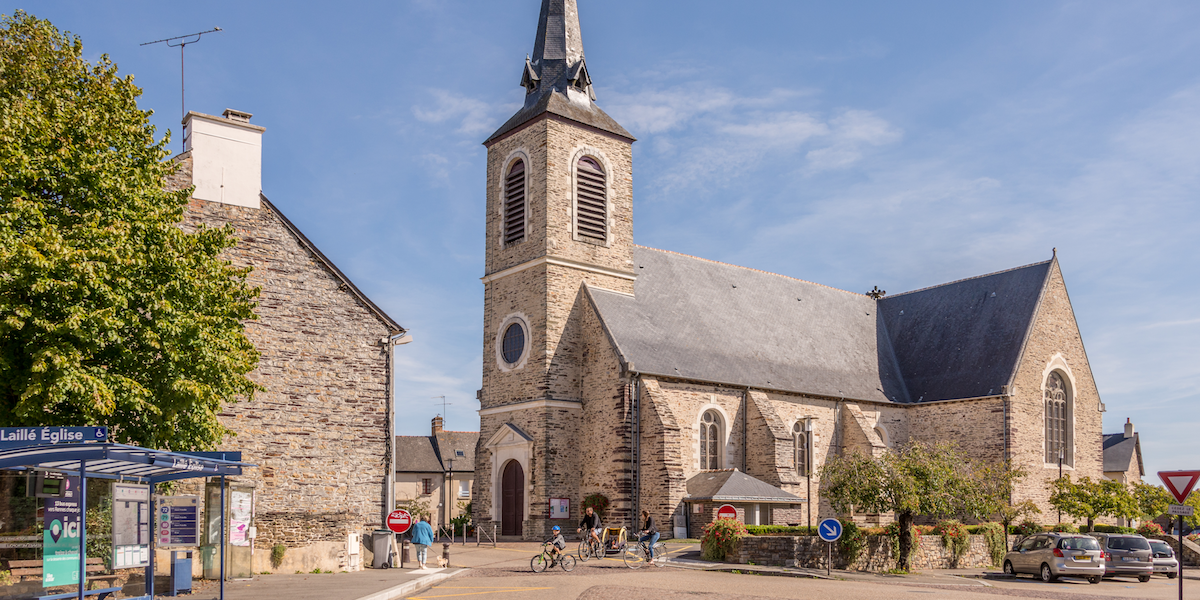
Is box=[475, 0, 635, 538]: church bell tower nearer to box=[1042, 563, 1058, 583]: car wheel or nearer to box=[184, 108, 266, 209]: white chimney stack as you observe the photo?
box=[184, 108, 266, 209]: white chimney stack

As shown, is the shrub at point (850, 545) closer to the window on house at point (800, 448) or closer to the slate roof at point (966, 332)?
the window on house at point (800, 448)

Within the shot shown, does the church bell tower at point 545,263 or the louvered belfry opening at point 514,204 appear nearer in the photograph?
the church bell tower at point 545,263

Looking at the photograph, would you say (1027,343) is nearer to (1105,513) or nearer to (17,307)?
(1105,513)

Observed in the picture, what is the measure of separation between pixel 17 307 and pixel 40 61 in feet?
14.5

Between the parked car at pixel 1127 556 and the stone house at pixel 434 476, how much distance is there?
1376 inches

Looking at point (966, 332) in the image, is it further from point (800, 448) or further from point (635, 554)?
point (635, 554)

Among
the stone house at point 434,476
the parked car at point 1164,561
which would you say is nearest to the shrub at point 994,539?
the parked car at point 1164,561

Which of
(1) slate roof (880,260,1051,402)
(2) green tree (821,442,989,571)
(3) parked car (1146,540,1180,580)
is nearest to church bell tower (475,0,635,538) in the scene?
(2) green tree (821,442,989,571)

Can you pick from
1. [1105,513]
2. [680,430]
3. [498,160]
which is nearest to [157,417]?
[680,430]

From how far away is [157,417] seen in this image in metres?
14.2

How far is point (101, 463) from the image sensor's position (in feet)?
40.5

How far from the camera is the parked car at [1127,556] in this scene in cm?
2466

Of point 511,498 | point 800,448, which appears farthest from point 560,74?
point 800,448

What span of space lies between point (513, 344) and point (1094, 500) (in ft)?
68.1
